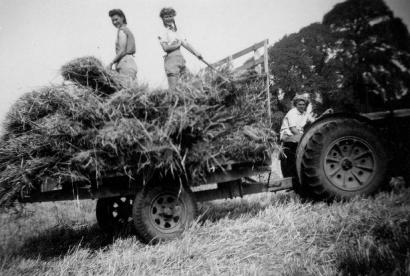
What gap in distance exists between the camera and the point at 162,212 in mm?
3732

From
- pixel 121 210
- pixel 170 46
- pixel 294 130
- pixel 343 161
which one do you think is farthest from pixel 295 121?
pixel 121 210

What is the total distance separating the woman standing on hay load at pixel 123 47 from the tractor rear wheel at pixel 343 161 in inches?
120

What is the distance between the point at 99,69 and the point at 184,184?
1.75 m

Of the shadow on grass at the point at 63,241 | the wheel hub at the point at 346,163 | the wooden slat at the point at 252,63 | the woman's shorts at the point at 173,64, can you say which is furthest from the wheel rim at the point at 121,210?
the wheel hub at the point at 346,163

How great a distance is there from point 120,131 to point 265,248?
2052 millimetres

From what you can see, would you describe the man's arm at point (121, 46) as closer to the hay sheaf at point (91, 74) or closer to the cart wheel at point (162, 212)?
the hay sheaf at point (91, 74)

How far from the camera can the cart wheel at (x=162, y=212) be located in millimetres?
3564

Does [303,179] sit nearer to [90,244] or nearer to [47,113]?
[90,244]

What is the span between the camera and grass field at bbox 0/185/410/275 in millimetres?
2674

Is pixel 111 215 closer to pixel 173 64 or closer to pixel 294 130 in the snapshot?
pixel 173 64

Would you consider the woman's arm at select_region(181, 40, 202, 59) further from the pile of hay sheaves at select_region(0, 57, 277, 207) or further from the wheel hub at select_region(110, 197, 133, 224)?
the wheel hub at select_region(110, 197, 133, 224)

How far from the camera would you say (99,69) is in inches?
→ 142

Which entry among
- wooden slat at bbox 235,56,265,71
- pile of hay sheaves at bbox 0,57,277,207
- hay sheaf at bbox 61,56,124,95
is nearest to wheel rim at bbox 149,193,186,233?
pile of hay sheaves at bbox 0,57,277,207

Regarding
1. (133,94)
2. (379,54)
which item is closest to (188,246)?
(133,94)
